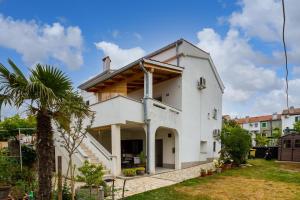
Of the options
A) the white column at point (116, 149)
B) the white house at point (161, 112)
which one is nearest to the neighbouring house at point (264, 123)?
the white house at point (161, 112)

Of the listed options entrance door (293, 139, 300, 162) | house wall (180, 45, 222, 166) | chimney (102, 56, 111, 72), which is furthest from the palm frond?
entrance door (293, 139, 300, 162)

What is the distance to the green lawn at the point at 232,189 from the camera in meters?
9.20

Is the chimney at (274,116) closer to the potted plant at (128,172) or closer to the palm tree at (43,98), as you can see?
the potted plant at (128,172)

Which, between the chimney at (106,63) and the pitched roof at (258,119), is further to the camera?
the pitched roof at (258,119)

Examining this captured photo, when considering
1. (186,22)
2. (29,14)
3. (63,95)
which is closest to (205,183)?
(186,22)

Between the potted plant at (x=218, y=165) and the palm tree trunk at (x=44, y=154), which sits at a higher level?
the palm tree trunk at (x=44, y=154)

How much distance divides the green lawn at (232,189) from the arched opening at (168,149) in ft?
11.8

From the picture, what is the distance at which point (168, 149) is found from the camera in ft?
57.2

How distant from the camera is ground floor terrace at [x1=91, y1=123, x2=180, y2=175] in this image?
44.9 feet

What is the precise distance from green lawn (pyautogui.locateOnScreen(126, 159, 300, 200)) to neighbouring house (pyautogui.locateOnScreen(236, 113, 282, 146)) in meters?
44.9

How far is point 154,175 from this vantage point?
1395 centimetres

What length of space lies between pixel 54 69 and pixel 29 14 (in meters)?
6.75

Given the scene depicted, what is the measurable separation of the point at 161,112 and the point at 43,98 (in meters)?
10.2

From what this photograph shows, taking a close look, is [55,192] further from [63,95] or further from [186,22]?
[186,22]
